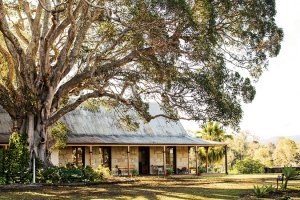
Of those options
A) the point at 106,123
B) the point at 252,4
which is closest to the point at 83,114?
the point at 106,123

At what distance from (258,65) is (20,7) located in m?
12.3

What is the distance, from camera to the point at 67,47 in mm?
24250

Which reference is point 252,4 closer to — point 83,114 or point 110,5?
point 110,5

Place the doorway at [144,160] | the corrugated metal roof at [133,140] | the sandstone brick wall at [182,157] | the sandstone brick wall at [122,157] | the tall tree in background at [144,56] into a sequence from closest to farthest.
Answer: the tall tree in background at [144,56] < the corrugated metal roof at [133,140] < the sandstone brick wall at [122,157] < the doorway at [144,160] < the sandstone brick wall at [182,157]

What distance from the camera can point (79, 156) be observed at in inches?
1328

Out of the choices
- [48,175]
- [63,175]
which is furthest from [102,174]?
[48,175]

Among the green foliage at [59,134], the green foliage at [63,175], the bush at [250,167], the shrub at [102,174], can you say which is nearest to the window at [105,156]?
the shrub at [102,174]

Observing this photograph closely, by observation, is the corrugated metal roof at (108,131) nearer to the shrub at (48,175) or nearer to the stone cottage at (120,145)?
the stone cottage at (120,145)

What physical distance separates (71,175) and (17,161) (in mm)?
2677

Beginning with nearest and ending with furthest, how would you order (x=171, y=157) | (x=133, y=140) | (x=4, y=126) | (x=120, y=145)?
(x=4, y=126)
(x=120, y=145)
(x=133, y=140)
(x=171, y=157)

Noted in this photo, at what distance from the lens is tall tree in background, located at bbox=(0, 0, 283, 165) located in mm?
20125

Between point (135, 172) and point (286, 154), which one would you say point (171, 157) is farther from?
point (286, 154)

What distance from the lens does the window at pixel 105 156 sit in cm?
3416

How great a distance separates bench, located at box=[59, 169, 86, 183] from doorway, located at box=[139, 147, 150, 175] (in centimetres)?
1135
